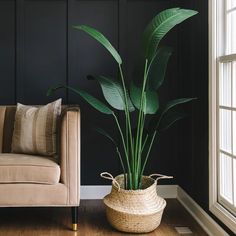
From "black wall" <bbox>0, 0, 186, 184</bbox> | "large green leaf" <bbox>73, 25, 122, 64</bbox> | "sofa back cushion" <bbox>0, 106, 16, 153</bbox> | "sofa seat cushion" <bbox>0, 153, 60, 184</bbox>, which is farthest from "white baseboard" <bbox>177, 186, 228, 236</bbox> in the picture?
"sofa back cushion" <bbox>0, 106, 16, 153</bbox>

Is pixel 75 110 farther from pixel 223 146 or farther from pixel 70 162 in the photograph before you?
pixel 223 146

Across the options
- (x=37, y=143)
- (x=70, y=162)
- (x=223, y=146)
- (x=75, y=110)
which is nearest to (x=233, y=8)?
(x=223, y=146)

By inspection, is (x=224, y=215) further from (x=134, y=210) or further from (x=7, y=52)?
(x=7, y=52)

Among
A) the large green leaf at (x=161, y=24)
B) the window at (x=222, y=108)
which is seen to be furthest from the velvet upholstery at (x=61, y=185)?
the window at (x=222, y=108)

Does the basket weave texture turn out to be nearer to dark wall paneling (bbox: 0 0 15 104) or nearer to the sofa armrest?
the sofa armrest

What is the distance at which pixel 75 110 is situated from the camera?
3.00 metres

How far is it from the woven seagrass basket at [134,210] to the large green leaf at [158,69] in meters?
0.78

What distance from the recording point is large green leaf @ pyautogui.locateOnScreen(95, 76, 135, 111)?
2.93 meters

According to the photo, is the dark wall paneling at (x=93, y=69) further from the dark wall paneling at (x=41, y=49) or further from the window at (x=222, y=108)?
the window at (x=222, y=108)

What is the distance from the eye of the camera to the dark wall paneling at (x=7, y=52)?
3.79m

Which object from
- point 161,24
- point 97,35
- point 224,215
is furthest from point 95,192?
point 161,24

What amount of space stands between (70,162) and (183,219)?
1.04 metres

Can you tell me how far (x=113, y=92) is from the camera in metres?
2.95

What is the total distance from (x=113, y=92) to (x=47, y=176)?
0.77 m
